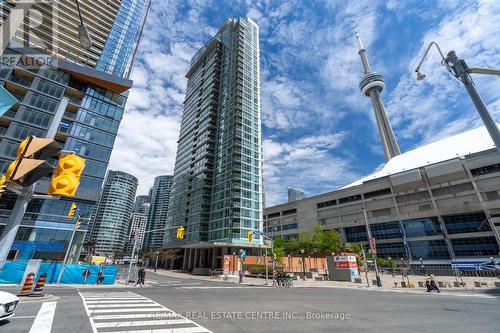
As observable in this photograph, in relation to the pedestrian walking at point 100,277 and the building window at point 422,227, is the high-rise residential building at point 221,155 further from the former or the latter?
the building window at point 422,227

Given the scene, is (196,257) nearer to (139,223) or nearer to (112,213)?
(139,223)

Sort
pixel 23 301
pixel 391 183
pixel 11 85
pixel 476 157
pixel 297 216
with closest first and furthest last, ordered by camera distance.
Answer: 1. pixel 23 301
2. pixel 11 85
3. pixel 476 157
4. pixel 391 183
5. pixel 297 216

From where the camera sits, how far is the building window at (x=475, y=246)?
52.0 m

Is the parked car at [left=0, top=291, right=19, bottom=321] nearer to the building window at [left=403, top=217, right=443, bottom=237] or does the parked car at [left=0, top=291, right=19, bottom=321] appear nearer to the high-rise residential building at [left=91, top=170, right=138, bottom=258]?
the building window at [left=403, top=217, right=443, bottom=237]

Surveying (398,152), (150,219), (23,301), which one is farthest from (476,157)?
(150,219)

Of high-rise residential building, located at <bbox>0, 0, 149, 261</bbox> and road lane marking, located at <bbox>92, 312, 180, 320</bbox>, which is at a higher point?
high-rise residential building, located at <bbox>0, 0, 149, 261</bbox>

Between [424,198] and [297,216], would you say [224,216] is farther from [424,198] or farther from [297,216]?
[424,198]

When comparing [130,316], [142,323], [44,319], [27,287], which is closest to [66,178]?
[142,323]

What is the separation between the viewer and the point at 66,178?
20.8 ft

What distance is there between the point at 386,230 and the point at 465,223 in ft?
59.1

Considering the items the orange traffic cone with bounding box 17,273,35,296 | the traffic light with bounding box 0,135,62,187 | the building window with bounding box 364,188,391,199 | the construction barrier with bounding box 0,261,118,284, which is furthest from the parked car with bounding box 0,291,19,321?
the building window with bounding box 364,188,391,199

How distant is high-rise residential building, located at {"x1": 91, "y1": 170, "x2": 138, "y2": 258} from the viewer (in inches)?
5916

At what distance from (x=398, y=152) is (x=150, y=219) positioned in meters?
175

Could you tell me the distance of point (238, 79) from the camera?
7775 centimetres
